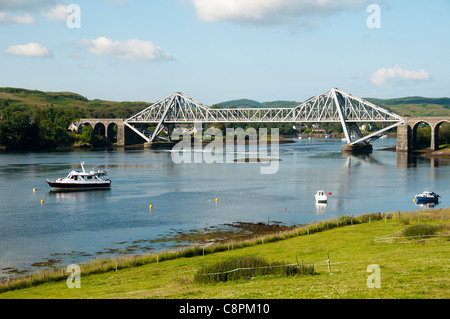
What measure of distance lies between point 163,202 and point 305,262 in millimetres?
40052

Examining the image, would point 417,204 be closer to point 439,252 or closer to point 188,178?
point 439,252

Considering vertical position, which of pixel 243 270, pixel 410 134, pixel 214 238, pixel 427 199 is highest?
pixel 410 134

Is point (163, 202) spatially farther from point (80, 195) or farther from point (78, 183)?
point (78, 183)

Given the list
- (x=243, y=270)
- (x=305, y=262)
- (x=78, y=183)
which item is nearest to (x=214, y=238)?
(x=305, y=262)

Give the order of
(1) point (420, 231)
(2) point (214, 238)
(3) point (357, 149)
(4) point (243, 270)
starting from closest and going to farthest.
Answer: (4) point (243, 270)
(1) point (420, 231)
(2) point (214, 238)
(3) point (357, 149)

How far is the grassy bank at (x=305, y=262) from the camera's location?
23.0m

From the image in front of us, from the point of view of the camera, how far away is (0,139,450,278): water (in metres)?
46.1

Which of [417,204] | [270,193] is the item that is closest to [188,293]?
[417,204]

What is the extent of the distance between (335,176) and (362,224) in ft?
174

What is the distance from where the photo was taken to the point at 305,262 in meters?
32.0

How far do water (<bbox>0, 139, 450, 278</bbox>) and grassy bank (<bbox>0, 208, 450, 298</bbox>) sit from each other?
7.15 meters

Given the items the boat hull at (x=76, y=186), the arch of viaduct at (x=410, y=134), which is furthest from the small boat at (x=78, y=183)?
the arch of viaduct at (x=410, y=134)

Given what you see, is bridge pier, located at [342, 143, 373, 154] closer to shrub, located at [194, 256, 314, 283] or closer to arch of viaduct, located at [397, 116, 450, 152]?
arch of viaduct, located at [397, 116, 450, 152]

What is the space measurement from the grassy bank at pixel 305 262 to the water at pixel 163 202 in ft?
23.5
